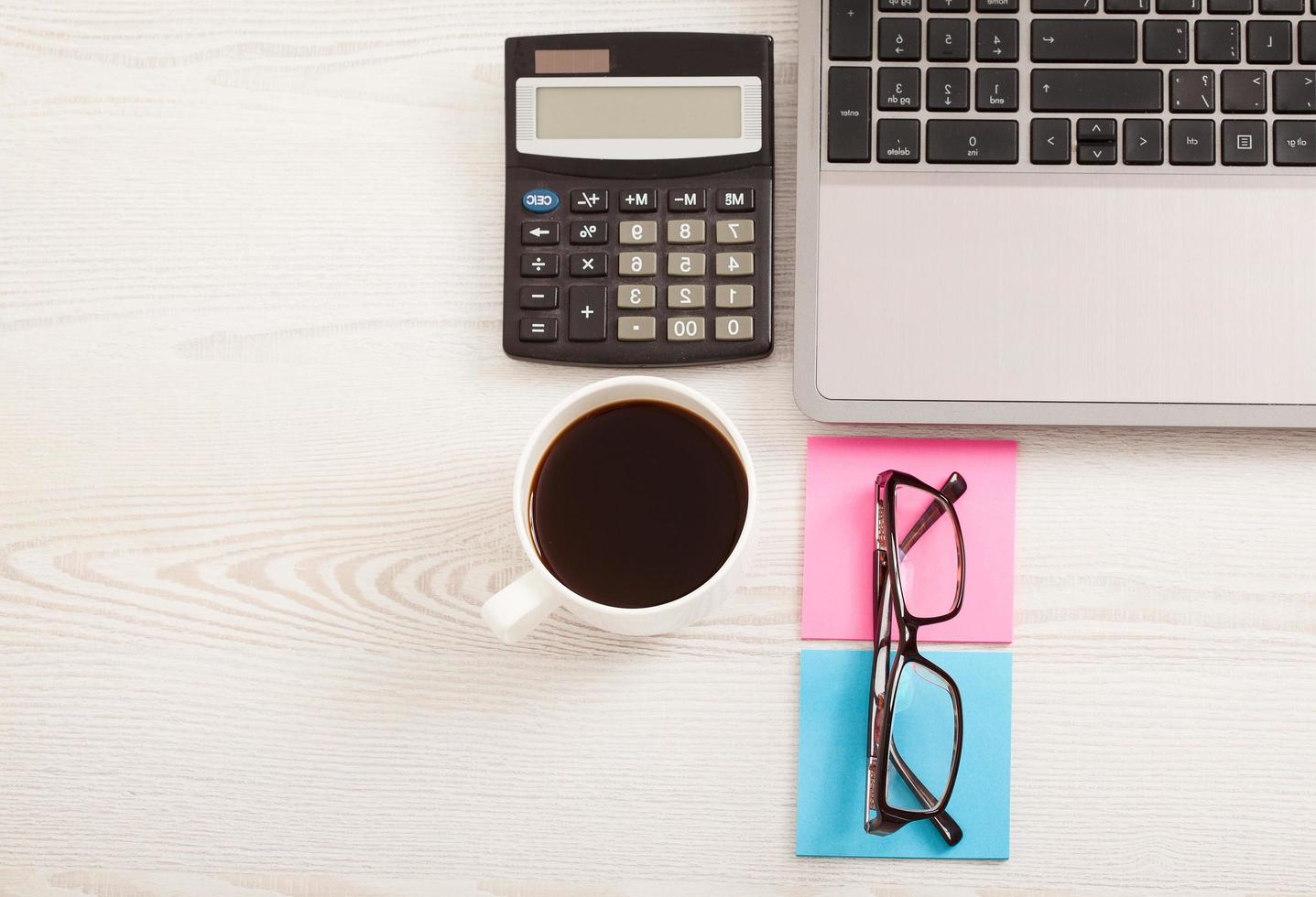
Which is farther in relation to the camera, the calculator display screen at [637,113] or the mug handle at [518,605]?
the calculator display screen at [637,113]

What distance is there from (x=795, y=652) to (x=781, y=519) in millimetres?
68

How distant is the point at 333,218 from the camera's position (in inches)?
19.7

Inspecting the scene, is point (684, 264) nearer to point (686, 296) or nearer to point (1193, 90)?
point (686, 296)

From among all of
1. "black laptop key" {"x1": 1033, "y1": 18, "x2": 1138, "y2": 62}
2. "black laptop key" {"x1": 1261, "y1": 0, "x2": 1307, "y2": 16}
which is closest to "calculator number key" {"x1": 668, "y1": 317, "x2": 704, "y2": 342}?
"black laptop key" {"x1": 1033, "y1": 18, "x2": 1138, "y2": 62}

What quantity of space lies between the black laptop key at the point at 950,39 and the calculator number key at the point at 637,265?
0.55 ft

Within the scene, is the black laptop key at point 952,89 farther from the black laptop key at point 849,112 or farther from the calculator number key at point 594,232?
the calculator number key at point 594,232

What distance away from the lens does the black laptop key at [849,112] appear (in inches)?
17.6

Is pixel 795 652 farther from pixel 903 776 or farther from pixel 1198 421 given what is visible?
pixel 1198 421

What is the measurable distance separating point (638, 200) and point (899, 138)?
13 centimetres

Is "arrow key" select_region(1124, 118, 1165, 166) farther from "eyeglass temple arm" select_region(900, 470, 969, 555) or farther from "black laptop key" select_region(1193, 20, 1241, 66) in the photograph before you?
"eyeglass temple arm" select_region(900, 470, 969, 555)

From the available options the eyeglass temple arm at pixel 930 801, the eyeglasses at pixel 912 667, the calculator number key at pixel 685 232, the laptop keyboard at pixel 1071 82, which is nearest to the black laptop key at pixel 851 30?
the laptop keyboard at pixel 1071 82

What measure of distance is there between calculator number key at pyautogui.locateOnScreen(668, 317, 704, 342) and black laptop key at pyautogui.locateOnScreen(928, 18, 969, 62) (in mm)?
171

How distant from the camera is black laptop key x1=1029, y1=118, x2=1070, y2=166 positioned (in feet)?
1.45

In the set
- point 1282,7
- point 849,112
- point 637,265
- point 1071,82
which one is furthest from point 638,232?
point 1282,7
